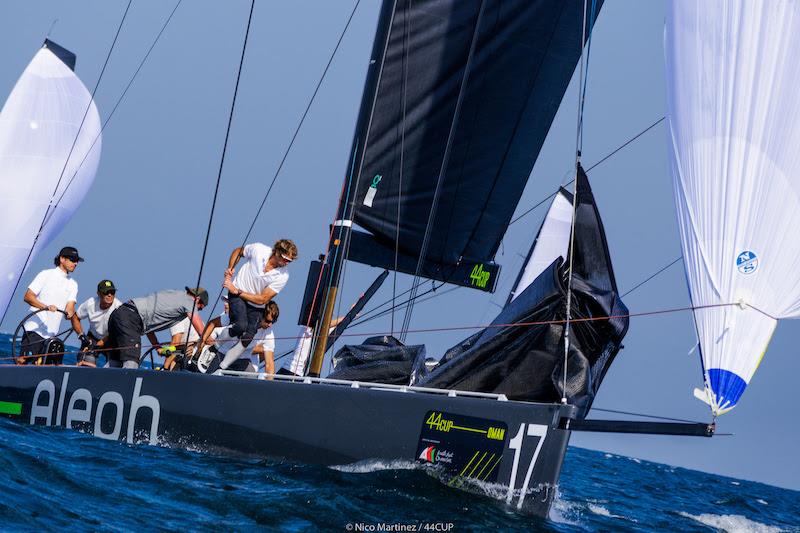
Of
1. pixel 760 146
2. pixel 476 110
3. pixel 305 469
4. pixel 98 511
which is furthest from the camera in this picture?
pixel 476 110

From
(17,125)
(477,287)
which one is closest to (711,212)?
(477,287)

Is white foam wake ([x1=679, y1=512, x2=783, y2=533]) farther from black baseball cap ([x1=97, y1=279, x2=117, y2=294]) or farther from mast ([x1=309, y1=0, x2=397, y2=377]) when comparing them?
black baseball cap ([x1=97, y1=279, x2=117, y2=294])

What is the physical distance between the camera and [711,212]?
14.3ft

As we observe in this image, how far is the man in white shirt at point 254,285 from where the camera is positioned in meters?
6.39

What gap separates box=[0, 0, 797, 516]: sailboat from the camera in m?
4.76

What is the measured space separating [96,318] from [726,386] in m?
4.21

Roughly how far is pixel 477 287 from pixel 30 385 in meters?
3.20

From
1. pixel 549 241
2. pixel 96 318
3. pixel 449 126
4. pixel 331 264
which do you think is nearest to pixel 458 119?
pixel 449 126

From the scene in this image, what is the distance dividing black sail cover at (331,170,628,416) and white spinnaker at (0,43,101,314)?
11.0 feet

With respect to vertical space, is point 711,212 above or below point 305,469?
above

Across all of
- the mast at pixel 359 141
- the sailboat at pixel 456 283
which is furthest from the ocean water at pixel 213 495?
the mast at pixel 359 141

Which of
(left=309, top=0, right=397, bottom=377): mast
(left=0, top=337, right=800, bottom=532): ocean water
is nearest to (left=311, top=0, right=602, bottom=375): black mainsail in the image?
(left=309, top=0, right=397, bottom=377): mast

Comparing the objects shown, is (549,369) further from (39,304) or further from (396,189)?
(39,304)

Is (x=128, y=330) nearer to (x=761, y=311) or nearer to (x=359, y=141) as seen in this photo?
(x=359, y=141)
